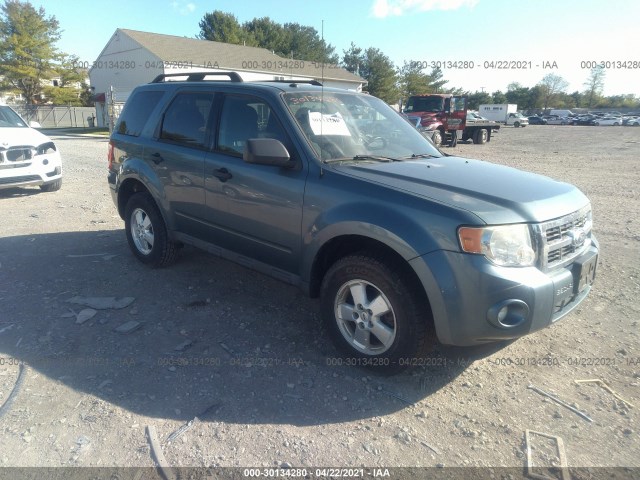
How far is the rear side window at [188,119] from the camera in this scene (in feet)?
14.4

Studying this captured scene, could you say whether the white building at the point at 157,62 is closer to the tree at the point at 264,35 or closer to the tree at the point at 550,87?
the tree at the point at 264,35

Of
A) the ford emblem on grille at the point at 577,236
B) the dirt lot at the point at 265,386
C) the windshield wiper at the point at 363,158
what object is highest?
the windshield wiper at the point at 363,158

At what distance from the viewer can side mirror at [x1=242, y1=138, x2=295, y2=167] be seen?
11.2ft

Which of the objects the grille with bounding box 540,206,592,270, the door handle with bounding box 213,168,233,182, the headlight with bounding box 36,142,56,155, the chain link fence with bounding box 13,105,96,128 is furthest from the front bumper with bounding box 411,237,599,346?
the chain link fence with bounding box 13,105,96,128

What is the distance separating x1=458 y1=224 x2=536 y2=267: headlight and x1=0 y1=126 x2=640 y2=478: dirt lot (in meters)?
0.92

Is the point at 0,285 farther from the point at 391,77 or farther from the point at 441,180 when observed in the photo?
the point at 391,77

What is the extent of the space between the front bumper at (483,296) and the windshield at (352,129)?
1.24 meters

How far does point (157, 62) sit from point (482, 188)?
31.5 m

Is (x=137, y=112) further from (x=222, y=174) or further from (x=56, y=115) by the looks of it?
(x=56, y=115)

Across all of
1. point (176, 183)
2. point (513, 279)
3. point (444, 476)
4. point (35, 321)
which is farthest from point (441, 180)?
point (35, 321)

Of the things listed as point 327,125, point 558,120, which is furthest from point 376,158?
point 558,120

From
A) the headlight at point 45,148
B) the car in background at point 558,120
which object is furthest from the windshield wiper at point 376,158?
the car in background at point 558,120

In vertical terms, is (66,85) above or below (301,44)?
below

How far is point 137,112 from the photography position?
5.25 meters
